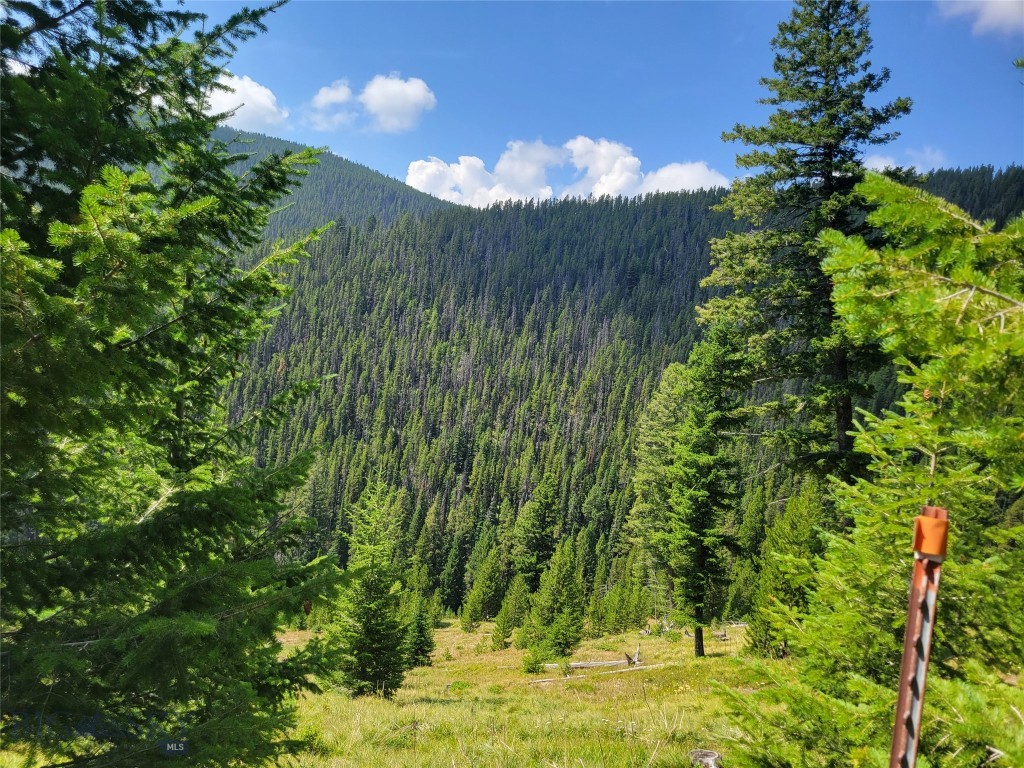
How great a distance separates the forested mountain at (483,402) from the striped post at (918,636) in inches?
1838

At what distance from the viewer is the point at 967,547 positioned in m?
3.98

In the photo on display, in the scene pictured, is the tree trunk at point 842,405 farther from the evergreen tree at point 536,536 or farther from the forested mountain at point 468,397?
the forested mountain at point 468,397

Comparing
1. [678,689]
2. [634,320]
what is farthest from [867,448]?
[634,320]

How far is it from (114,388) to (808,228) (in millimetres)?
10418

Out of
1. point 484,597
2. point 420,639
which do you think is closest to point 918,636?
point 420,639

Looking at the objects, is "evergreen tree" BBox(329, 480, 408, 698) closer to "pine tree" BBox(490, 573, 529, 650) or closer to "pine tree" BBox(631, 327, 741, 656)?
"pine tree" BBox(631, 327, 741, 656)

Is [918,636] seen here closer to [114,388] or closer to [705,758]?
[114,388]

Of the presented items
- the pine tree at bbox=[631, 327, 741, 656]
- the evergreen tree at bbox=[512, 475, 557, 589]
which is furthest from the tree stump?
the evergreen tree at bbox=[512, 475, 557, 589]

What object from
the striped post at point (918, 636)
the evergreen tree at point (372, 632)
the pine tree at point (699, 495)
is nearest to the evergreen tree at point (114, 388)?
the striped post at point (918, 636)

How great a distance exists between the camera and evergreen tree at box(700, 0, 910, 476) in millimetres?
9227

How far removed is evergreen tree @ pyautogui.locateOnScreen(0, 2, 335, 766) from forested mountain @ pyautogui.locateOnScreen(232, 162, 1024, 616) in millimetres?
44917

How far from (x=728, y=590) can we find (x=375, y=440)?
98.2m

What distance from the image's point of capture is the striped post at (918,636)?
A: 1208 mm

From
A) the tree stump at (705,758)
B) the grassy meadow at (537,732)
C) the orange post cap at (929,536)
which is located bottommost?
the grassy meadow at (537,732)
